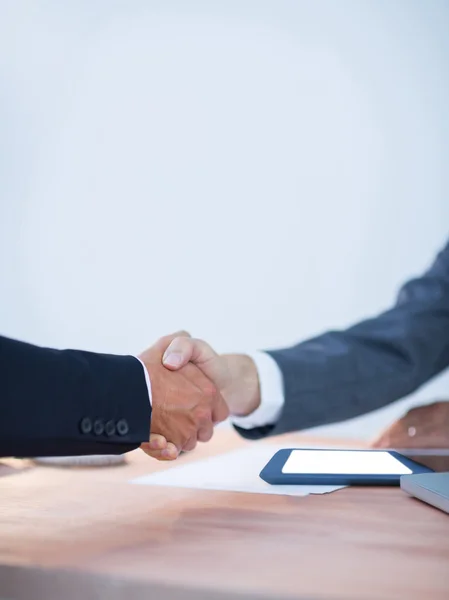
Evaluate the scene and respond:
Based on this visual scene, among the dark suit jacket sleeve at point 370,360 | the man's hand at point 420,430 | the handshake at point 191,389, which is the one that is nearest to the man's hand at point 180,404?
the handshake at point 191,389

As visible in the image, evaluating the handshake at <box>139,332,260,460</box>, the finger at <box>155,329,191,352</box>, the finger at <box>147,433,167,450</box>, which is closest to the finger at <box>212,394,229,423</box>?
the handshake at <box>139,332,260,460</box>

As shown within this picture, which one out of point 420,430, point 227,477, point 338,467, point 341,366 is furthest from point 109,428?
point 420,430

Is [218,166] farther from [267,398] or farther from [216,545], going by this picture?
[216,545]

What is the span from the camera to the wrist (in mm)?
1237

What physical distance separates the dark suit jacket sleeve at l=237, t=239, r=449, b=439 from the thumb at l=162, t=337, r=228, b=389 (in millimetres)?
110

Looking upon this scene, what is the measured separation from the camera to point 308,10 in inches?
60.2

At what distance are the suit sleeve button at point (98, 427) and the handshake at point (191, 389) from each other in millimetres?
275

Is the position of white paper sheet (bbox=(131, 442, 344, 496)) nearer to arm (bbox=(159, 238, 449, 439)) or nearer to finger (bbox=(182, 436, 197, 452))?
finger (bbox=(182, 436, 197, 452))

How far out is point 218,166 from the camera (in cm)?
155

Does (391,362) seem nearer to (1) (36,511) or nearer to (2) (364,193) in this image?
(2) (364,193)

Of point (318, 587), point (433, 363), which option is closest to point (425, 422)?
point (433, 363)

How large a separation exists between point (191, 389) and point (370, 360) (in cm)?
40

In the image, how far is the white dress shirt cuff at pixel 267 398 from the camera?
1210 mm

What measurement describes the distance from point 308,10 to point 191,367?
0.89 m
